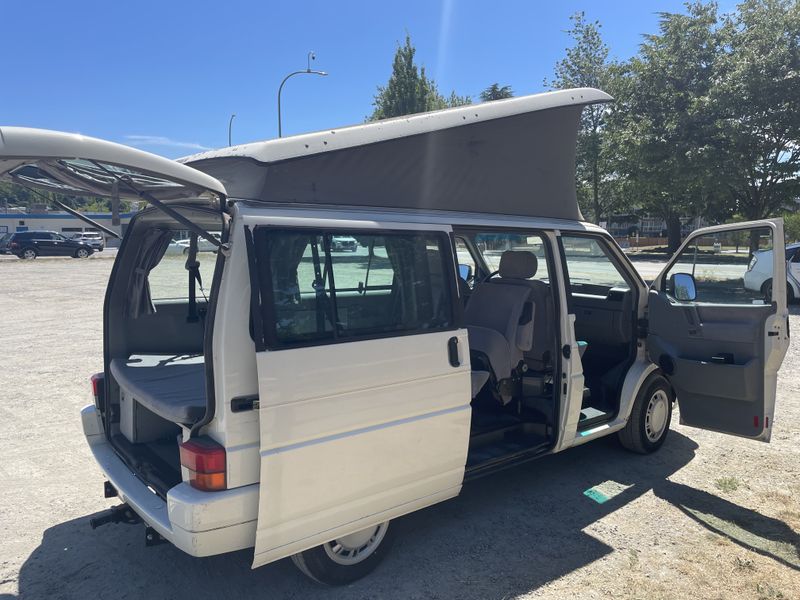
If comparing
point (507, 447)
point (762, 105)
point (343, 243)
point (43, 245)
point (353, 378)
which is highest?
point (762, 105)

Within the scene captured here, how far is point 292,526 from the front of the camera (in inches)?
104

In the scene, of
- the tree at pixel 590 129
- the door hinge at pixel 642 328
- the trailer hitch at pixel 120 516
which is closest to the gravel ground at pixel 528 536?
the trailer hitch at pixel 120 516

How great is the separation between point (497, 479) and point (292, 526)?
7.29ft

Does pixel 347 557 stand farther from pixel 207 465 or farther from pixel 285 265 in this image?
pixel 285 265

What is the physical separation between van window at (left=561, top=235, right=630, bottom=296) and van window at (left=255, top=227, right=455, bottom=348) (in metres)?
1.36

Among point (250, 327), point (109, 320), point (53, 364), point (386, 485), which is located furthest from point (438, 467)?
point (53, 364)

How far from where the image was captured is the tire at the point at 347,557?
115 inches

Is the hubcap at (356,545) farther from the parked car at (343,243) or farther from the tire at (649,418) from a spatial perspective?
the tire at (649,418)

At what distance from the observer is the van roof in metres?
2.77

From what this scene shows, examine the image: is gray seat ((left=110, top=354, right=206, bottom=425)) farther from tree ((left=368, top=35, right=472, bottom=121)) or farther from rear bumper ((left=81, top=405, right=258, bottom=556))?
tree ((left=368, top=35, right=472, bottom=121))

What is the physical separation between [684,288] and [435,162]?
2.36 metres

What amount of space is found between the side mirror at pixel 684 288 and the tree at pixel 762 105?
18.7 meters

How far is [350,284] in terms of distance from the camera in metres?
2.95

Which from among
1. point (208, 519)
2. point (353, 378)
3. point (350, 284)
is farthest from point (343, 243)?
point (208, 519)
